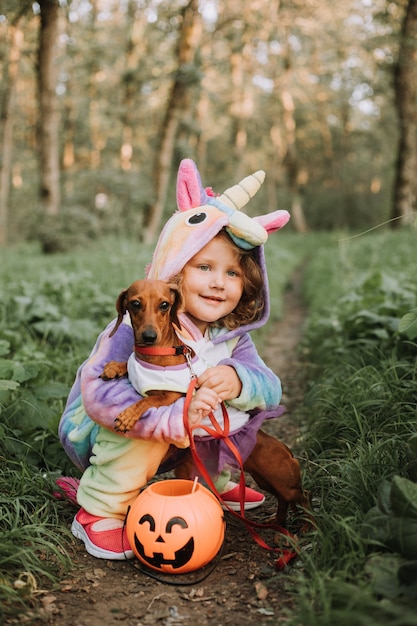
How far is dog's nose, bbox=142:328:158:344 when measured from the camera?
2.28 metres

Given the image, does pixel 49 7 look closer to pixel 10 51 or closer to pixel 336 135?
pixel 10 51

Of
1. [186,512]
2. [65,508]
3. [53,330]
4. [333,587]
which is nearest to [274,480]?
[186,512]

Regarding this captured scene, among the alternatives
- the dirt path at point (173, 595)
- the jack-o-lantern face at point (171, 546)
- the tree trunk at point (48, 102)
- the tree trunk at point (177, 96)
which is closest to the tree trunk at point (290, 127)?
the tree trunk at point (177, 96)

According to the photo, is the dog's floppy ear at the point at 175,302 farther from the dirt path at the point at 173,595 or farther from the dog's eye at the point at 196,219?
the dirt path at the point at 173,595

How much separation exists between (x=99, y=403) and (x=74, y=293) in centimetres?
389

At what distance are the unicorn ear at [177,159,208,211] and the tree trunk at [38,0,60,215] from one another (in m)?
10.5

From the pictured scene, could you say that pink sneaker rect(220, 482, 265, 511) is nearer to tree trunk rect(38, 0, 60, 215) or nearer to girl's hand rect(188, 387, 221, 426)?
girl's hand rect(188, 387, 221, 426)

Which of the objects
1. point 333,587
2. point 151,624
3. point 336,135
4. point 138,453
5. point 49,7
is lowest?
point 151,624

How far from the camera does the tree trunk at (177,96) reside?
13992 millimetres

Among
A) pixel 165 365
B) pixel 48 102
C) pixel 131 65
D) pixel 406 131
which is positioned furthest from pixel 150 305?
pixel 131 65

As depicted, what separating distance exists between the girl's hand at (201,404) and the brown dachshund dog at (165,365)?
0.08m

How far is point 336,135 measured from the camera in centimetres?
4375

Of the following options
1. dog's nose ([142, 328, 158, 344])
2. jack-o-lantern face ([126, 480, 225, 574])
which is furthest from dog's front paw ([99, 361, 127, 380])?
jack-o-lantern face ([126, 480, 225, 574])

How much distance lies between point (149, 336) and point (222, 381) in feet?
1.67
